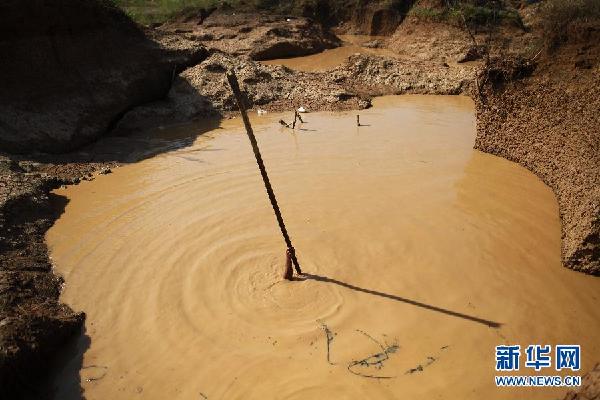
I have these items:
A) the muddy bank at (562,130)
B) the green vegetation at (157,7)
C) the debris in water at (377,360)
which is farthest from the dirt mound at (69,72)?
the green vegetation at (157,7)

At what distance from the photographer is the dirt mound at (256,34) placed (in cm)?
1582

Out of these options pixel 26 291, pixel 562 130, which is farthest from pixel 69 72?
pixel 562 130

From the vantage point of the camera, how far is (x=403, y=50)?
54.9 feet

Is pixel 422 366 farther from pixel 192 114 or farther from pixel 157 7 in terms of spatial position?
pixel 157 7

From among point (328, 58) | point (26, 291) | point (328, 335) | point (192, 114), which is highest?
point (328, 58)

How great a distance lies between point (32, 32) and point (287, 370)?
8945 millimetres

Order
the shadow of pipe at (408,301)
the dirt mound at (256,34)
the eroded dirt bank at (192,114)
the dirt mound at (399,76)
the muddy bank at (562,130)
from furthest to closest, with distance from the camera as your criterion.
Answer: the dirt mound at (256,34) < the dirt mound at (399,76) < the muddy bank at (562,130) < the eroded dirt bank at (192,114) < the shadow of pipe at (408,301)

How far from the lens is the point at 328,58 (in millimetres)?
15727

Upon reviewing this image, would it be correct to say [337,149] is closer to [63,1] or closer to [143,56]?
[143,56]

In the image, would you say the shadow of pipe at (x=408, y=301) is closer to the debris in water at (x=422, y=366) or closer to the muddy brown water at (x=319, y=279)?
the muddy brown water at (x=319, y=279)

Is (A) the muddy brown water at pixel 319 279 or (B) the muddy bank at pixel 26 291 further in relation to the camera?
(A) the muddy brown water at pixel 319 279

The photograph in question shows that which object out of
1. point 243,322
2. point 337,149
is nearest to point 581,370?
point 243,322

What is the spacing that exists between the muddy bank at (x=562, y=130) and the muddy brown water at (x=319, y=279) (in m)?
0.28

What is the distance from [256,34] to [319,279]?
43.9 feet
